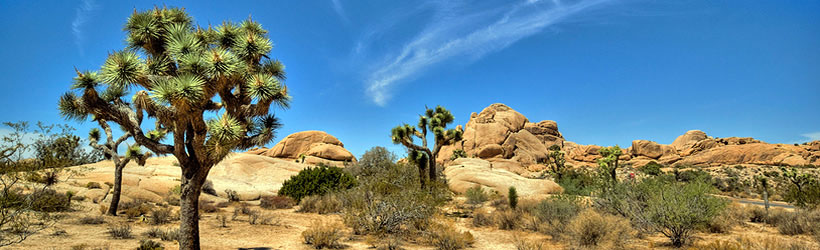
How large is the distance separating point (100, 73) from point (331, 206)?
10.6 m

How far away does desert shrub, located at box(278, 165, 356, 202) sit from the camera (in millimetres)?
20484

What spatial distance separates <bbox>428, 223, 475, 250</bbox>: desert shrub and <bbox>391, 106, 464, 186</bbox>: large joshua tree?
8.76 m

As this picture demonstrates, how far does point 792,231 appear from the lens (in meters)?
11.4

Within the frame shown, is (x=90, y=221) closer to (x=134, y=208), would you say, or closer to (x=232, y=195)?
(x=134, y=208)

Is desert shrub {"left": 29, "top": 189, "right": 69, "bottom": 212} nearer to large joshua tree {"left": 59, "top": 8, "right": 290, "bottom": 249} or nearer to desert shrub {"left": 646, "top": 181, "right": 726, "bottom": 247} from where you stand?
large joshua tree {"left": 59, "top": 8, "right": 290, "bottom": 249}

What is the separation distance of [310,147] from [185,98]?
51259 millimetres


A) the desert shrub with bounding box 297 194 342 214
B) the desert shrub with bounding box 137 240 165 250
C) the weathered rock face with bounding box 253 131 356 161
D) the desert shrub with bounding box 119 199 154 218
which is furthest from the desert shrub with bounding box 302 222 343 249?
the weathered rock face with bounding box 253 131 356 161

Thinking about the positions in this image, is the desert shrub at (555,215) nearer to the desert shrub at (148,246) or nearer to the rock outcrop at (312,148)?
the desert shrub at (148,246)

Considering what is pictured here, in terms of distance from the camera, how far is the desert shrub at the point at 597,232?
30.5ft

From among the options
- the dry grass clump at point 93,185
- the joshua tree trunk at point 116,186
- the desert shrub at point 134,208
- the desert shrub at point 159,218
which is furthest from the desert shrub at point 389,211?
the dry grass clump at point 93,185

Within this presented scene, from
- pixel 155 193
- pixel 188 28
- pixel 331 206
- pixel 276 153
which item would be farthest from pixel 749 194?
pixel 276 153

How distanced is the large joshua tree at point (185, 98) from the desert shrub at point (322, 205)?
8.26 m

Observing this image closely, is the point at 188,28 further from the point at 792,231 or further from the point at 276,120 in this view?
the point at 792,231

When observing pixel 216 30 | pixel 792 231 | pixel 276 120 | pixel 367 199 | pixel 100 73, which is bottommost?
pixel 792 231
